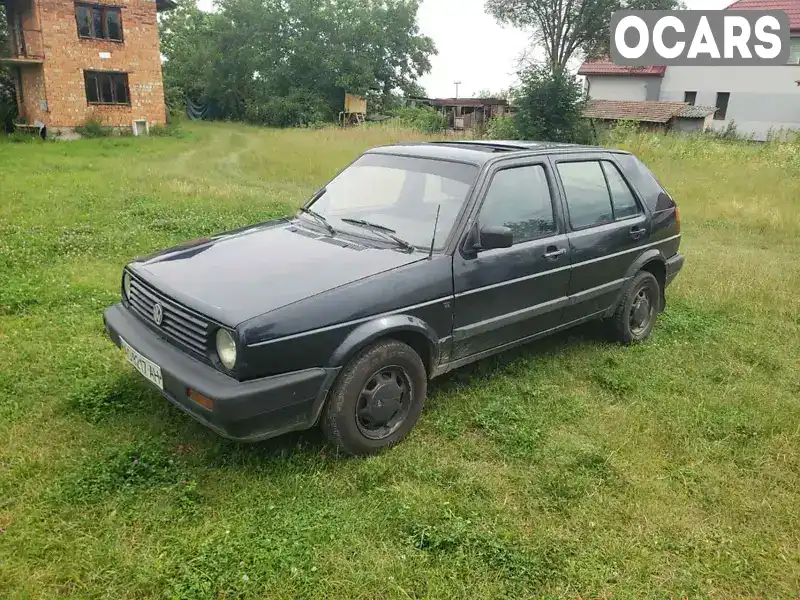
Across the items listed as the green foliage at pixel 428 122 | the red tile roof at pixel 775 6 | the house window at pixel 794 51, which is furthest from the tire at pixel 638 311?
the house window at pixel 794 51

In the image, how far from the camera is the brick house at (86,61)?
77.4ft

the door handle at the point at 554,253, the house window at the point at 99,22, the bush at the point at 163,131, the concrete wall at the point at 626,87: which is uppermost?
the house window at the point at 99,22

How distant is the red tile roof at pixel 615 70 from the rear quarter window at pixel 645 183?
3132 centimetres

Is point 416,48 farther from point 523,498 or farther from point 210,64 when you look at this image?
point 523,498

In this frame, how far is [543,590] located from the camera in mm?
2709

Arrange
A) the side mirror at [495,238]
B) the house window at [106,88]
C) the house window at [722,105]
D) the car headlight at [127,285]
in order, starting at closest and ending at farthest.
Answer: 1. the side mirror at [495,238]
2. the car headlight at [127,285]
3. the house window at [106,88]
4. the house window at [722,105]

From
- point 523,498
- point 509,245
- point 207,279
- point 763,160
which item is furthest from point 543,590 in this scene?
point 763,160

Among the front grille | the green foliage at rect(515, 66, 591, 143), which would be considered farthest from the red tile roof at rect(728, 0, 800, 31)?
the front grille

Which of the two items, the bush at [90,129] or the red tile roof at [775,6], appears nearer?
the bush at [90,129]

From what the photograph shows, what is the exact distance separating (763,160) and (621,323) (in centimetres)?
1426

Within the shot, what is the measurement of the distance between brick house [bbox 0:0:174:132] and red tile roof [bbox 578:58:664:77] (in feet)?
75.8

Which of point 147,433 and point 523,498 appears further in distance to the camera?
point 147,433

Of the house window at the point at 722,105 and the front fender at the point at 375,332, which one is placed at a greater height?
the house window at the point at 722,105

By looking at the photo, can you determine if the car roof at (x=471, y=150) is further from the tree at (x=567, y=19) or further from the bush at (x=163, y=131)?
the tree at (x=567, y=19)
